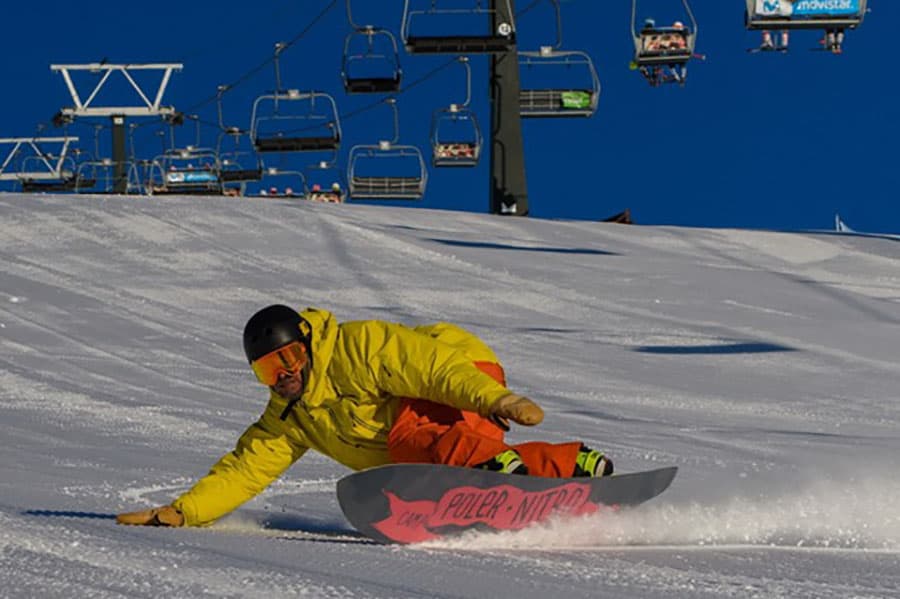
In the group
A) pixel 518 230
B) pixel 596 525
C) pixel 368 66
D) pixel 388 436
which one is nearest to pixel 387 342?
pixel 388 436

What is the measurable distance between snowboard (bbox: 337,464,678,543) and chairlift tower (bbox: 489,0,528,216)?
2293 centimetres

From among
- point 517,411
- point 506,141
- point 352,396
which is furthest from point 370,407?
point 506,141

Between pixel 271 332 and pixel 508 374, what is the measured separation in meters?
6.60

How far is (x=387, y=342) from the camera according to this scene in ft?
15.2

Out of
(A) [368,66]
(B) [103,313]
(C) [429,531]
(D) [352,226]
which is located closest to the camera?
(C) [429,531]

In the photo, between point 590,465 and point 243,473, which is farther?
point 243,473

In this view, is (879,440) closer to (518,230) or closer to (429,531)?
(429,531)

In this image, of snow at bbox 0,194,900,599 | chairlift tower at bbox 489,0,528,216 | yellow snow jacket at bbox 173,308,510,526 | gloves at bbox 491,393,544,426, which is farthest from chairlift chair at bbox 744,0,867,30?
gloves at bbox 491,393,544,426

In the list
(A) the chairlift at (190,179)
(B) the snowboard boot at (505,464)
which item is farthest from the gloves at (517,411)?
(A) the chairlift at (190,179)

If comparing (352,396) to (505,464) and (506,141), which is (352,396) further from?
(506,141)

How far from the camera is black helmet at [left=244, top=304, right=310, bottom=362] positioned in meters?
4.54

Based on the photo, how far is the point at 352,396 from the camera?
474 centimetres

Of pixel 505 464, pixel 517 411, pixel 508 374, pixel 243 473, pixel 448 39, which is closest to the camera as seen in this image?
pixel 517 411

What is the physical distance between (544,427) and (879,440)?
1.83 meters
